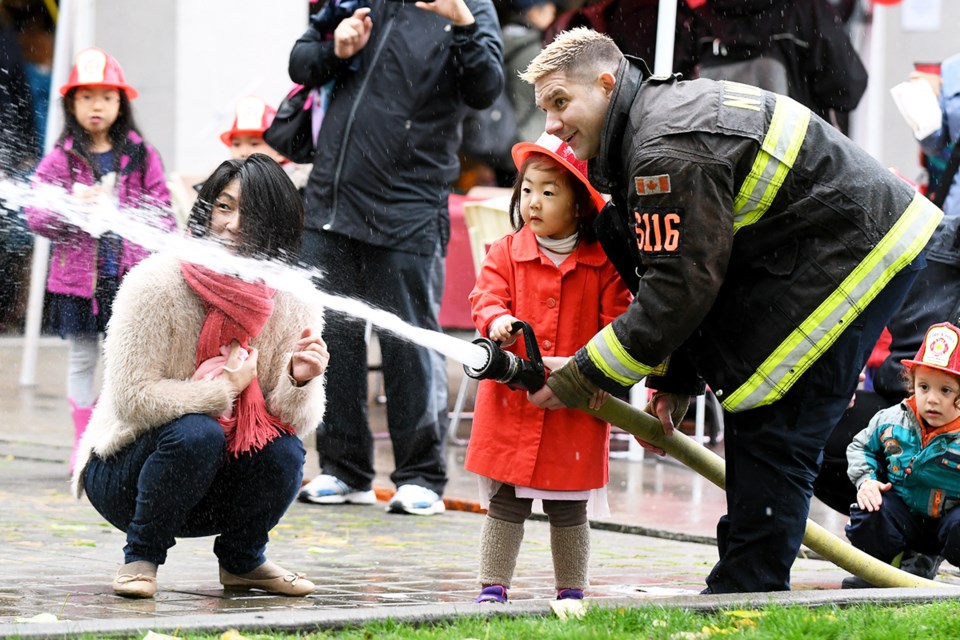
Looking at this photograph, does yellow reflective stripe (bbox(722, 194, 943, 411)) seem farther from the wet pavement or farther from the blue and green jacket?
the blue and green jacket

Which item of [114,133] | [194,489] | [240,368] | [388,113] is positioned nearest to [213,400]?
[240,368]

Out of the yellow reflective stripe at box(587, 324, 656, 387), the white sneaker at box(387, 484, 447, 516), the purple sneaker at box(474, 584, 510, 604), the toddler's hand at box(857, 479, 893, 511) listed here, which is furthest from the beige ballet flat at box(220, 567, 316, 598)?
the white sneaker at box(387, 484, 447, 516)

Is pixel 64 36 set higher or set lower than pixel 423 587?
higher

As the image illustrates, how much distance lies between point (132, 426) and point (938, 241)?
11.0 feet

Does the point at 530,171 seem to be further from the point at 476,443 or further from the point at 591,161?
the point at 476,443

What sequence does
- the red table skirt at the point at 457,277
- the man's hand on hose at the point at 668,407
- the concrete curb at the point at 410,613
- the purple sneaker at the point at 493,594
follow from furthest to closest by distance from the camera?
the red table skirt at the point at 457,277 → the man's hand on hose at the point at 668,407 → the purple sneaker at the point at 493,594 → the concrete curb at the point at 410,613

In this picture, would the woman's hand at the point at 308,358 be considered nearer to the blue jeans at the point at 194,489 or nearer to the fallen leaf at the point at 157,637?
the blue jeans at the point at 194,489

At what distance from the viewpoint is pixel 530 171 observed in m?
5.03

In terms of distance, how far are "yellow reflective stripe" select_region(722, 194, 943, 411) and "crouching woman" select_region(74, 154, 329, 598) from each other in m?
1.40

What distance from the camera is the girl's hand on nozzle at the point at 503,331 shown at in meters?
4.82

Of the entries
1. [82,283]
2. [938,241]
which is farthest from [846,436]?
[82,283]

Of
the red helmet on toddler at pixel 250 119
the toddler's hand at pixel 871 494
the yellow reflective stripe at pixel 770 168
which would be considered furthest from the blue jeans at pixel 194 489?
the red helmet on toddler at pixel 250 119

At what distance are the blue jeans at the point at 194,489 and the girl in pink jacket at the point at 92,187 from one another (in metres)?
2.97

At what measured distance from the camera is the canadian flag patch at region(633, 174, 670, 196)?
4398 millimetres
